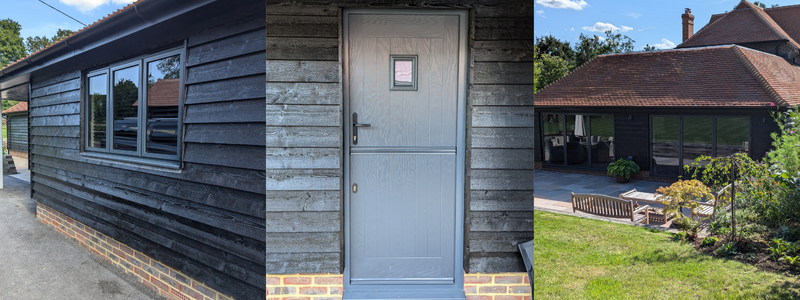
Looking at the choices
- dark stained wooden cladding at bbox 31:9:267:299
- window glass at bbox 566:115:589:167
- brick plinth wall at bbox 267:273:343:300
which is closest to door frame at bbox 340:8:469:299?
brick plinth wall at bbox 267:273:343:300

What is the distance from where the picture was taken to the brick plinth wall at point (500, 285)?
8.18 feet

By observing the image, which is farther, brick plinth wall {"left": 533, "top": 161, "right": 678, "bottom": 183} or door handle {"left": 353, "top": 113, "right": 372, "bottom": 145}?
brick plinth wall {"left": 533, "top": 161, "right": 678, "bottom": 183}

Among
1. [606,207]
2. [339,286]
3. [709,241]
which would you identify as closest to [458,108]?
[339,286]

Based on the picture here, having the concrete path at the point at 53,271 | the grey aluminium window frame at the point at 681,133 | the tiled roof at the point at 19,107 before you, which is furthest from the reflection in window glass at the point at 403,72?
the tiled roof at the point at 19,107

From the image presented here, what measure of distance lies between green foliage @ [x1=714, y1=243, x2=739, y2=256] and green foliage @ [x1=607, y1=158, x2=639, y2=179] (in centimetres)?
669

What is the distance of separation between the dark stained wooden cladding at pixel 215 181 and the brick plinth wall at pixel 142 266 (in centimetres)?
10

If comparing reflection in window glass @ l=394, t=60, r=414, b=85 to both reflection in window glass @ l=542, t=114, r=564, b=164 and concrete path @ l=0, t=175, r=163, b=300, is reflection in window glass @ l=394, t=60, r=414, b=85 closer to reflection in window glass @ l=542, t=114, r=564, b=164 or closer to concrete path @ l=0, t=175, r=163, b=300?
concrete path @ l=0, t=175, r=163, b=300

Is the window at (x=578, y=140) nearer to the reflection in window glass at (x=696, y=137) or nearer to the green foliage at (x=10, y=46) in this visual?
the reflection in window glass at (x=696, y=137)

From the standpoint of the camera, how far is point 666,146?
404 inches

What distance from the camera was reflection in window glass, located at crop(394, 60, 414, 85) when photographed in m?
2.41

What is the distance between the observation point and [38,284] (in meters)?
4.12

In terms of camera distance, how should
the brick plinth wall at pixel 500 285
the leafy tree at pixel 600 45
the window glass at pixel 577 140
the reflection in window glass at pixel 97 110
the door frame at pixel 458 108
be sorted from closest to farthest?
1. the door frame at pixel 458 108
2. the brick plinth wall at pixel 500 285
3. the reflection in window glass at pixel 97 110
4. the window glass at pixel 577 140
5. the leafy tree at pixel 600 45

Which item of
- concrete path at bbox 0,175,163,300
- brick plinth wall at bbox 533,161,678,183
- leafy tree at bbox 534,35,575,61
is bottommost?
concrete path at bbox 0,175,163,300

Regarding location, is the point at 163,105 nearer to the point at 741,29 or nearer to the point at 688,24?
the point at 688,24
